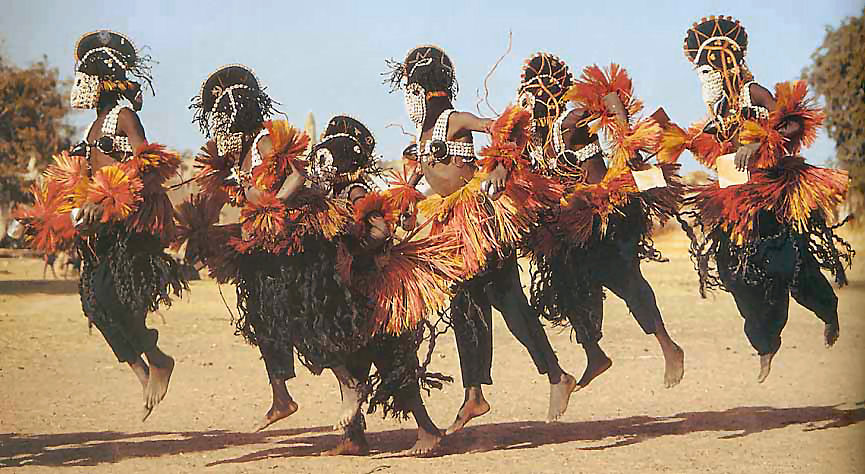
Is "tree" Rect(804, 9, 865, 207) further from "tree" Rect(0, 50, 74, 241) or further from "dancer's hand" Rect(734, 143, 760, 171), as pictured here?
"tree" Rect(0, 50, 74, 241)

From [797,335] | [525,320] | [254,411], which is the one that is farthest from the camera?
[797,335]

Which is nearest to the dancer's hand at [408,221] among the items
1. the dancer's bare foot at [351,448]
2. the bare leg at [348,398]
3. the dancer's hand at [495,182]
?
the dancer's hand at [495,182]

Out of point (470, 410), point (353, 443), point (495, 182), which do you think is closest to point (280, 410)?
point (353, 443)

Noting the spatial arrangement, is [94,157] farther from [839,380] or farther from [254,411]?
[839,380]

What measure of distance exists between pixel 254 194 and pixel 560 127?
5.97 ft

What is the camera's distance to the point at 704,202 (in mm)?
6289

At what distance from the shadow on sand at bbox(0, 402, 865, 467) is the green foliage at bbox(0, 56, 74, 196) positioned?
12.1 metres

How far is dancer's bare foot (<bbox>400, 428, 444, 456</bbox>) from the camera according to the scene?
5750 millimetres

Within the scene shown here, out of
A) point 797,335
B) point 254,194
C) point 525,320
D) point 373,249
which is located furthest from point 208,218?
point 797,335

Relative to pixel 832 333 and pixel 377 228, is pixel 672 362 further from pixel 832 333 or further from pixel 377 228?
pixel 377 228

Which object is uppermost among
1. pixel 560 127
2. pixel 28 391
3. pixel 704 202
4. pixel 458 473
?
pixel 560 127

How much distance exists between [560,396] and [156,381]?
2.21 metres

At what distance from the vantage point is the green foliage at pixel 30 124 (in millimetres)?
17406

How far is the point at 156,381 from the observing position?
6.07 metres
